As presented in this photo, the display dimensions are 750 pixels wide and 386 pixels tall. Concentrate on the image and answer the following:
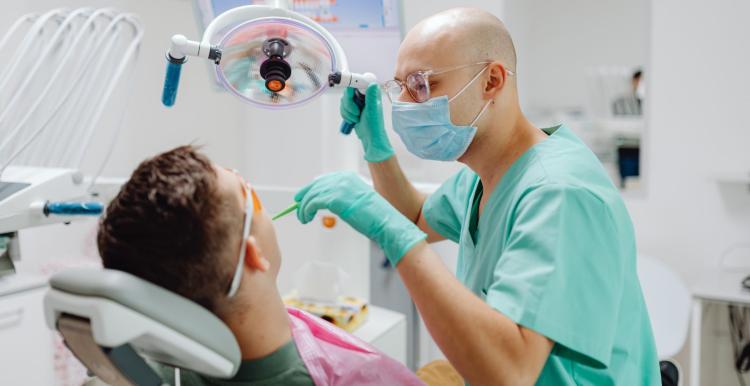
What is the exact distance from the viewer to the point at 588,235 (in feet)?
3.44

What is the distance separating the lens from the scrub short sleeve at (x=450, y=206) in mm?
1527

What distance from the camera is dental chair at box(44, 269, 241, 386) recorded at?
763 millimetres

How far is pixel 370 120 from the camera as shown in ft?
4.57

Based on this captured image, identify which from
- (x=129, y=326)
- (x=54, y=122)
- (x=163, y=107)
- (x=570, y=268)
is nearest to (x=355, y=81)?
(x=570, y=268)

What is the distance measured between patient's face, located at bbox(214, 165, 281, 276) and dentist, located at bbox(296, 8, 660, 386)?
115 millimetres

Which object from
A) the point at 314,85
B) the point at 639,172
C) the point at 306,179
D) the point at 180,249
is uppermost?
the point at 314,85

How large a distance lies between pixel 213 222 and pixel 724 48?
265cm

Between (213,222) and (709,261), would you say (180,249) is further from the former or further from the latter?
(709,261)

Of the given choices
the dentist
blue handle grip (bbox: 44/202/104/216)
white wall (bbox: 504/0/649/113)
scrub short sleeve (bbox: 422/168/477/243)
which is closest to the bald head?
the dentist

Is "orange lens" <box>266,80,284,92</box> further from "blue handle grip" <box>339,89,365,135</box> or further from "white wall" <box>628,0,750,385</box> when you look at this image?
"white wall" <box>628,0,750,385</box>

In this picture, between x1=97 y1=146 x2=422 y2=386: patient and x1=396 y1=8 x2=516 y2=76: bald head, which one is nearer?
x1=97 y1=146 x2=422 y2=386: patient

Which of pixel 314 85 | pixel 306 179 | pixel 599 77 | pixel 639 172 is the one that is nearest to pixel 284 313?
pixel 314 85

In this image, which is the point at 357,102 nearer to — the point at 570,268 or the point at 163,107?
the point at 570,268

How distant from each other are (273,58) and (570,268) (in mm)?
638
